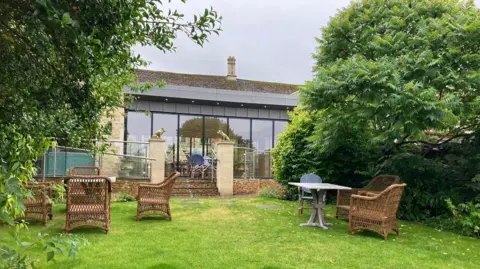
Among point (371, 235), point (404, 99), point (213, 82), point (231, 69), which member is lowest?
point (371, 235)

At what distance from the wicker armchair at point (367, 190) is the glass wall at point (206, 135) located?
629cm

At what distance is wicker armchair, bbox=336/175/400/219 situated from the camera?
281 inches

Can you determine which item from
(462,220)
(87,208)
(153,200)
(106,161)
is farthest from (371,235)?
(106,161)

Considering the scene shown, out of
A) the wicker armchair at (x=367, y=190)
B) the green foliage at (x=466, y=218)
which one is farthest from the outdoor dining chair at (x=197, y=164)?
the green foliage at (x=466, y=218)

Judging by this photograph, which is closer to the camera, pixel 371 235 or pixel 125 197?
pixel 371 235

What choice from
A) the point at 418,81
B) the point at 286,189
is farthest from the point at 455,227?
the point at 286,189

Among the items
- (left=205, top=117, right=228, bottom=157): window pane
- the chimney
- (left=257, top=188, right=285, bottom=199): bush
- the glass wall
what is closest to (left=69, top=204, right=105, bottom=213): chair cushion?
(left=257, top=188, right=285, bottom=199): bush

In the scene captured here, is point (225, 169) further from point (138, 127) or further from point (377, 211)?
point (377, 211)

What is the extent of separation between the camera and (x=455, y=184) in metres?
7.89

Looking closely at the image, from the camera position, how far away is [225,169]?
12.4 meters

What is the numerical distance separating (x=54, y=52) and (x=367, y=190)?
6951 mm

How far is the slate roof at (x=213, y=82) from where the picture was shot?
1686 cm

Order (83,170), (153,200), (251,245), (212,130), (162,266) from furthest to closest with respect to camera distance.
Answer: (212,130) → (83,170) → (153,200) → (251,245) → (162,266)

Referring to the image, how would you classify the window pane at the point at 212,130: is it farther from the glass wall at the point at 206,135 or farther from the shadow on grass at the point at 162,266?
the shadow on grass at the point at 162,266
